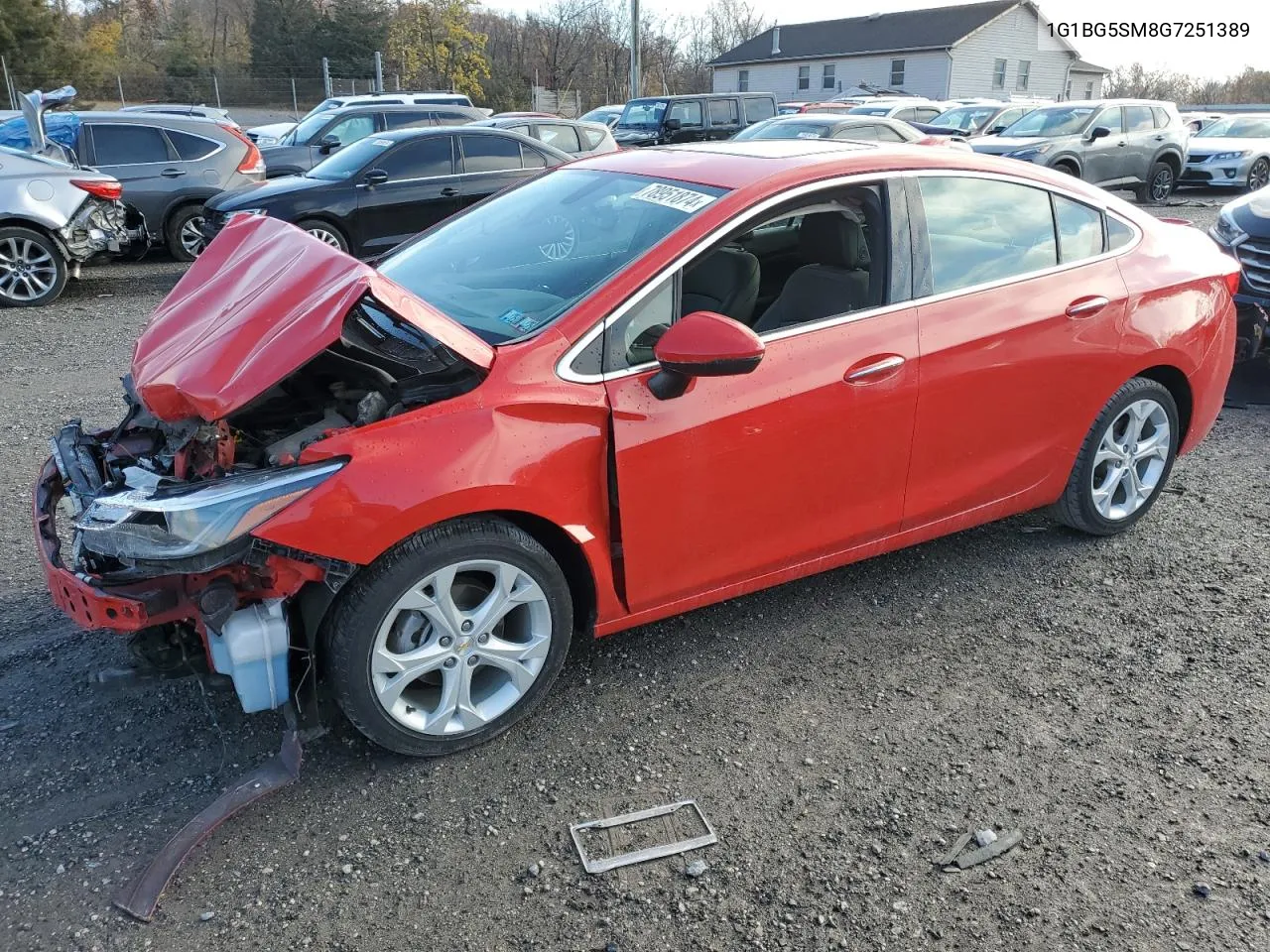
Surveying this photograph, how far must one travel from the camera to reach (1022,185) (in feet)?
12.6

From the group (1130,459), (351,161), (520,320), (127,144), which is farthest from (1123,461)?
(127,144)

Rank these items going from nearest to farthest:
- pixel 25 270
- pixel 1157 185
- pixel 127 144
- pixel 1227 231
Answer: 1. pixel 1227 231
2. pixel 25 270
3. pixel 127 144
4. pixel 1157 185

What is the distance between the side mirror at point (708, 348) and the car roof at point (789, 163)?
70cm

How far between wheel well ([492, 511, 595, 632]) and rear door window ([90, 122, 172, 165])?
10.2 m

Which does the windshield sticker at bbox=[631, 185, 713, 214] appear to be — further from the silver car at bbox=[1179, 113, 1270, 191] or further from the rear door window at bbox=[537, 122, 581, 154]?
the silver car at bbox=[1179, 113, 1270, 191]

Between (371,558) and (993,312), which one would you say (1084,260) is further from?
(371,558)

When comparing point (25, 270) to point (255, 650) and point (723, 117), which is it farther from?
point (723, 117)

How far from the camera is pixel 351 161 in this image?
10.6 m

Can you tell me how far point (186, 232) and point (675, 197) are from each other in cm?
981

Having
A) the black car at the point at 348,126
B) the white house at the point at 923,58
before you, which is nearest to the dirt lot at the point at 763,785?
the black car at the point at 348,126

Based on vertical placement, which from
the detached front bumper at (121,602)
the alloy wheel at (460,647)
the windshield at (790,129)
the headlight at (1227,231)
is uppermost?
the windshield at (790,129)

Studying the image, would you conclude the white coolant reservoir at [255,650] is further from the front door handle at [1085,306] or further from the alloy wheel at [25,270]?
the alloy wheel at [25,270]

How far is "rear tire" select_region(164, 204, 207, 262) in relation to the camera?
11.2m

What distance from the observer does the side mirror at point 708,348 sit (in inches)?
107
